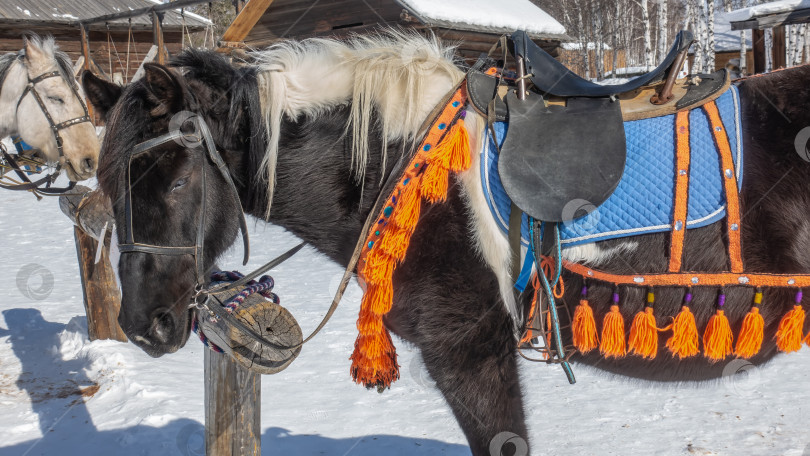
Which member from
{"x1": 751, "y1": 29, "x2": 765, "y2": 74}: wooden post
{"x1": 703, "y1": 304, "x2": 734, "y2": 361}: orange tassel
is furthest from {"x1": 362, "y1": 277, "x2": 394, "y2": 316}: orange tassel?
{"x1": 751, "y1": 29, "x2": 765, "y2": 74}: wooden post

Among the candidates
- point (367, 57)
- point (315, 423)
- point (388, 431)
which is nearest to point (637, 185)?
point (367, 57)

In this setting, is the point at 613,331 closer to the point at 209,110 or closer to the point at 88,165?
the point at 209,110

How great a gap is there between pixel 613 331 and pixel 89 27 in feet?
45.1

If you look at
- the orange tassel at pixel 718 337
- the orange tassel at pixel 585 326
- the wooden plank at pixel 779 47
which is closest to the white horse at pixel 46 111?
the orange tassel at pixel 585 326

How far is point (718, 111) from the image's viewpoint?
5.45ft

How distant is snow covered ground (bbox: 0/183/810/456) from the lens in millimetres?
3096

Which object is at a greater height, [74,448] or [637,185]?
[637,185]

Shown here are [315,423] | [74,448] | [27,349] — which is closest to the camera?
[74,448]

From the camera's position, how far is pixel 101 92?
181 cm

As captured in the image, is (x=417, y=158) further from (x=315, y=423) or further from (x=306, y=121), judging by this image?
(x=315, y=423)

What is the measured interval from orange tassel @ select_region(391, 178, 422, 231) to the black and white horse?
3.0 inches

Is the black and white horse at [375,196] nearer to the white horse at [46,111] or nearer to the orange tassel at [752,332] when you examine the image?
the orange tassel at [752,332]

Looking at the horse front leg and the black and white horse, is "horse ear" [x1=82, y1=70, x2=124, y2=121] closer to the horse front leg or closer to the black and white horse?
the black and white horse

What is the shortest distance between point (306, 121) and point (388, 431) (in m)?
2.13
